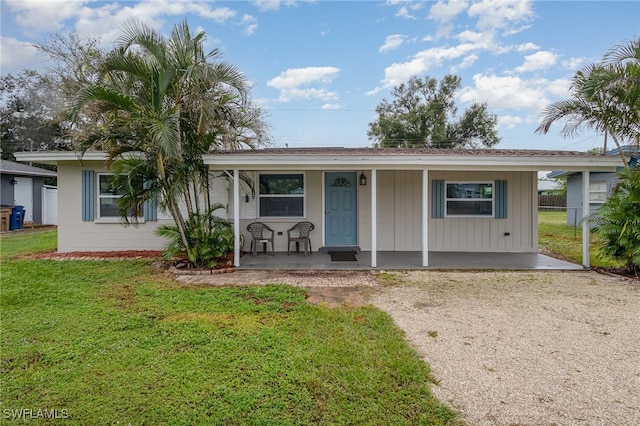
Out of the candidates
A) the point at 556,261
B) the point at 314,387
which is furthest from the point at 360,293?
the point at 556,261

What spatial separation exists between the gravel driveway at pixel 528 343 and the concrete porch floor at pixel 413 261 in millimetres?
916

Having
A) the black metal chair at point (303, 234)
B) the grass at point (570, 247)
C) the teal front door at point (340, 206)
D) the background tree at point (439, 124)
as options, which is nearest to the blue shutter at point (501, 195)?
the grass at point (570, 247)

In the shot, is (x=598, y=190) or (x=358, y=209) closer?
(x=358, y=209)

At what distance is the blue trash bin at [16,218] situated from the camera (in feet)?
46.8

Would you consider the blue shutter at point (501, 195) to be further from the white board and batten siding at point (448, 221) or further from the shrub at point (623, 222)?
the shrub at point (623, 222)

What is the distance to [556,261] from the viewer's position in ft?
25.6

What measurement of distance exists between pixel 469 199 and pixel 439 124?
18.0 meters

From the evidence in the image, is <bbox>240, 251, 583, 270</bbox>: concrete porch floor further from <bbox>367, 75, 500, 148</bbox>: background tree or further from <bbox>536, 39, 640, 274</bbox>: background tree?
<bbox>367, 75, 500, 148</bbox>: background tree

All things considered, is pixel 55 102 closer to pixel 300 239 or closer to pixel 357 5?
pixel 357 5

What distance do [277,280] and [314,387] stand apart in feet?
11.8

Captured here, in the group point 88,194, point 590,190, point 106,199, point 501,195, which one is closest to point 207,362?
point 106,199

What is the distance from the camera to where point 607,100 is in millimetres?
7098

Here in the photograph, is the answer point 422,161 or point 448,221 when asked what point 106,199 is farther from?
point 448,221

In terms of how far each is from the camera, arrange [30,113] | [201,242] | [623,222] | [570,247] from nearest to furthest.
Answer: [623,222] → [201,242] → [570,247] → [30,113]
